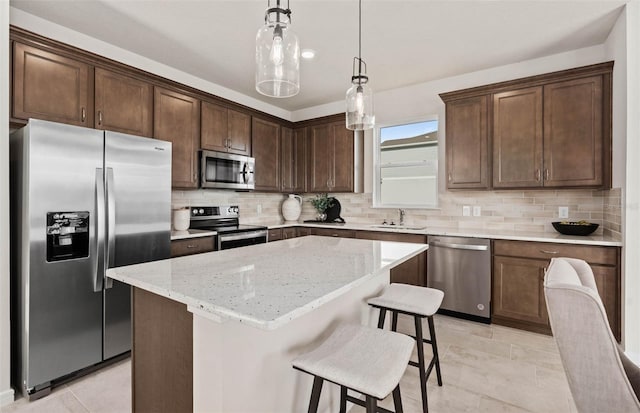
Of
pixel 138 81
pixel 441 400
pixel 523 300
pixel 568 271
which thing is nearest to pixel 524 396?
pixel 441 400

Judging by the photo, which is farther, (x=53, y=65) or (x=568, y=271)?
(x=53, y=65)

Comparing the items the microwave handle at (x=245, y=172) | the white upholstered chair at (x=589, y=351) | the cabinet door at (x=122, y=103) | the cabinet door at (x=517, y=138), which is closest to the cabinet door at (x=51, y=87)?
the cabinet door at (x=122, y=103)

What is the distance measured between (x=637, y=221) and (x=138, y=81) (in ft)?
14.0

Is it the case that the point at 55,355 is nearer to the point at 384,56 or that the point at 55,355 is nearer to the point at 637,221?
the point at 384,56

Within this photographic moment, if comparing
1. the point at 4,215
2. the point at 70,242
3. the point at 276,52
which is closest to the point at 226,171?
the point at 70,242

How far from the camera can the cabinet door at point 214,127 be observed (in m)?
3.60

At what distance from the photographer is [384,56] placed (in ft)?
10.7

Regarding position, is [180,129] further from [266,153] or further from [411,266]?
[411,266]

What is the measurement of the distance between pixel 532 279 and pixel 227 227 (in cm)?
311

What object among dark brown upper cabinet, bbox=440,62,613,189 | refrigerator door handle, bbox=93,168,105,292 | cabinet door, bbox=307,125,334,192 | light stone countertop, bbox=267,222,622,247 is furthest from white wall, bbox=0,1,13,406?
dark brown upper cabinet, bbox=440,62,613,189

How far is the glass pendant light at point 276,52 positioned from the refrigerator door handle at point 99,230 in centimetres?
152

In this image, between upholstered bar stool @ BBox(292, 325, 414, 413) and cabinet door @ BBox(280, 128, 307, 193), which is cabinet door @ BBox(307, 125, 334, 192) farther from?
upholstered bar stool @ BBox(292, 325, 414, 413)

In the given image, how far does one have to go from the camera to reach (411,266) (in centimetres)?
357

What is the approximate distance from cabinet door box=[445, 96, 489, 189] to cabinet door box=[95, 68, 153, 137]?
308 centimetres
